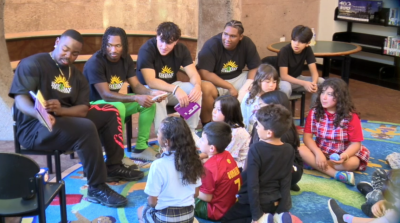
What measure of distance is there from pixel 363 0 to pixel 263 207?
211 inches

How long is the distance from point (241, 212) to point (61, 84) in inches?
59.1

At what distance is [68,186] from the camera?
11.0 feet

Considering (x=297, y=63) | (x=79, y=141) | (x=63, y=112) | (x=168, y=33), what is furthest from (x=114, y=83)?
(x=297, y=63)

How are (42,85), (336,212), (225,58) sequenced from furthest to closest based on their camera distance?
(225,58) → (42,85) → (336,212)

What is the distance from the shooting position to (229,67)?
14.5 ft

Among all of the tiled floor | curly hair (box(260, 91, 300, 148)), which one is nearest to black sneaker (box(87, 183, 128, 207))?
curly hair (box(260, 91, 300, 148))

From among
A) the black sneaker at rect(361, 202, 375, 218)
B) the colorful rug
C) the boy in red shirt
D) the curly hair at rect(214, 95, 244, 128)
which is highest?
the curly hair at rect(214, 95, 244, 128)

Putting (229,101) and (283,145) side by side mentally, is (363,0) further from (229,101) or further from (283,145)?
(283,145)

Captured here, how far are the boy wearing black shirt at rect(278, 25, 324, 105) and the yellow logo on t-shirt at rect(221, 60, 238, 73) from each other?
0.48 meters

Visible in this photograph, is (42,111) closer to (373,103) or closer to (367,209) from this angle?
(367,209)

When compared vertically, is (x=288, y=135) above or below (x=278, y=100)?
below

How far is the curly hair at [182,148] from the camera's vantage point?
237 cm

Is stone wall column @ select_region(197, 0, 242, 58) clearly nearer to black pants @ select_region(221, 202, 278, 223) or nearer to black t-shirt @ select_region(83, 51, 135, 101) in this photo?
black t-shirt @ select_region(83, 51, 135, 101)

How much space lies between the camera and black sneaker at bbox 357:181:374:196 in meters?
3.19
